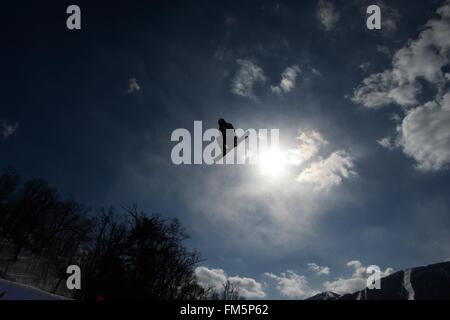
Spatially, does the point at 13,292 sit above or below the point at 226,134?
below

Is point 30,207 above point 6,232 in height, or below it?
above

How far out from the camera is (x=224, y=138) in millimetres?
13883

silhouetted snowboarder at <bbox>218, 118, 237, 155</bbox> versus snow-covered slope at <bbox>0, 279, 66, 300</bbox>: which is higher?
silhouetted snowboarder at <bbox>218, 118, 237, 155</bbox>

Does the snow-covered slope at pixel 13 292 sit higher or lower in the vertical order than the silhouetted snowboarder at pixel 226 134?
lower

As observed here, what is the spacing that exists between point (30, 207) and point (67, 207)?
7226mm

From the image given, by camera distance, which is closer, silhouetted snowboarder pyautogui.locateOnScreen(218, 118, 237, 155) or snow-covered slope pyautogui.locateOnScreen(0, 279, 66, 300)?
snow-covered slope pyautogui.locateOnScreen(0, 279, 66, 300)

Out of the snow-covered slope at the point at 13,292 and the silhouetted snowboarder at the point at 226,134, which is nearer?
the snow-covered slope at the point at 13,292

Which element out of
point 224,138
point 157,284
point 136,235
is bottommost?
point 157,284

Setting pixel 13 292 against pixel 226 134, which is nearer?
pixel 13 292
